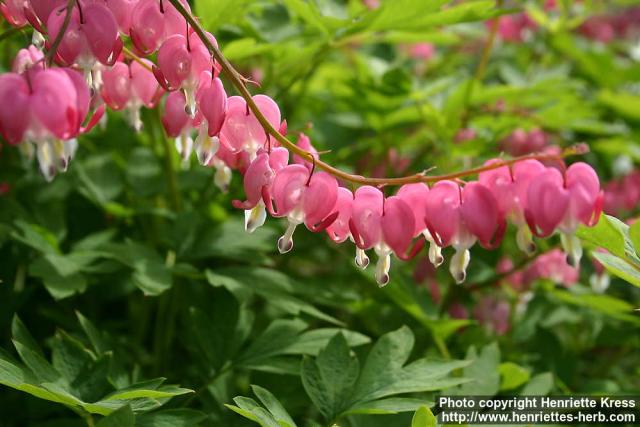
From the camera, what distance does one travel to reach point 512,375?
1.26 metres

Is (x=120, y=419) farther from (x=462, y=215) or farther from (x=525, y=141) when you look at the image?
(x=525, y=141)

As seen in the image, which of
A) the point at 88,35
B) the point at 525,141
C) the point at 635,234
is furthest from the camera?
the point at 525,141

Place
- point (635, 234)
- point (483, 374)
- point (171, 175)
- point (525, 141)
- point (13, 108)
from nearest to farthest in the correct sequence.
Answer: point (13, 108) < point (635, 234) < point (483, 374) < point (171, 175) < point (525, 141)

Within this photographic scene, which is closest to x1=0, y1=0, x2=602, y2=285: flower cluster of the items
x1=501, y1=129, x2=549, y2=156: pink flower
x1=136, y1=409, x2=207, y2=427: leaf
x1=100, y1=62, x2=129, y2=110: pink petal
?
x1=100, y1=62, x2=129, y2=110: pink petal

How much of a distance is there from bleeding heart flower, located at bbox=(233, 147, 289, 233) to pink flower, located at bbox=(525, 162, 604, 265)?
0.31m

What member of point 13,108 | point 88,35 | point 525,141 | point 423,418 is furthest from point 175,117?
point 525,141

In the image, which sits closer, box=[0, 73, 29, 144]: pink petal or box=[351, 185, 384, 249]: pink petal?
box=[0, 73, 29, 144]: pink petal

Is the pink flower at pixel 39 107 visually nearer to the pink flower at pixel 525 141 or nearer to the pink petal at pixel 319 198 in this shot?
the pink petal at pixel 319 198

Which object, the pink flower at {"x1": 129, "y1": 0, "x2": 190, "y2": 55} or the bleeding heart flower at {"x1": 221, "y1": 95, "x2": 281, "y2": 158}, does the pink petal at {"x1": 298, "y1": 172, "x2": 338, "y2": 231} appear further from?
the pink flower at {"x1": 129, "y1": 0, "x2": 190, "y2": 55}

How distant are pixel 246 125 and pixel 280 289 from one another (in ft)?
1.39

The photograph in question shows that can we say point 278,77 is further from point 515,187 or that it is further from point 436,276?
point 515,187

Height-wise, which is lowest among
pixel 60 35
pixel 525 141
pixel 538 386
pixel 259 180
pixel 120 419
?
pixel 525 141

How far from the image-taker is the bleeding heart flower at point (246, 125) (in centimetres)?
96

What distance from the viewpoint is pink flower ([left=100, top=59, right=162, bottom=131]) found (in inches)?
43.6
